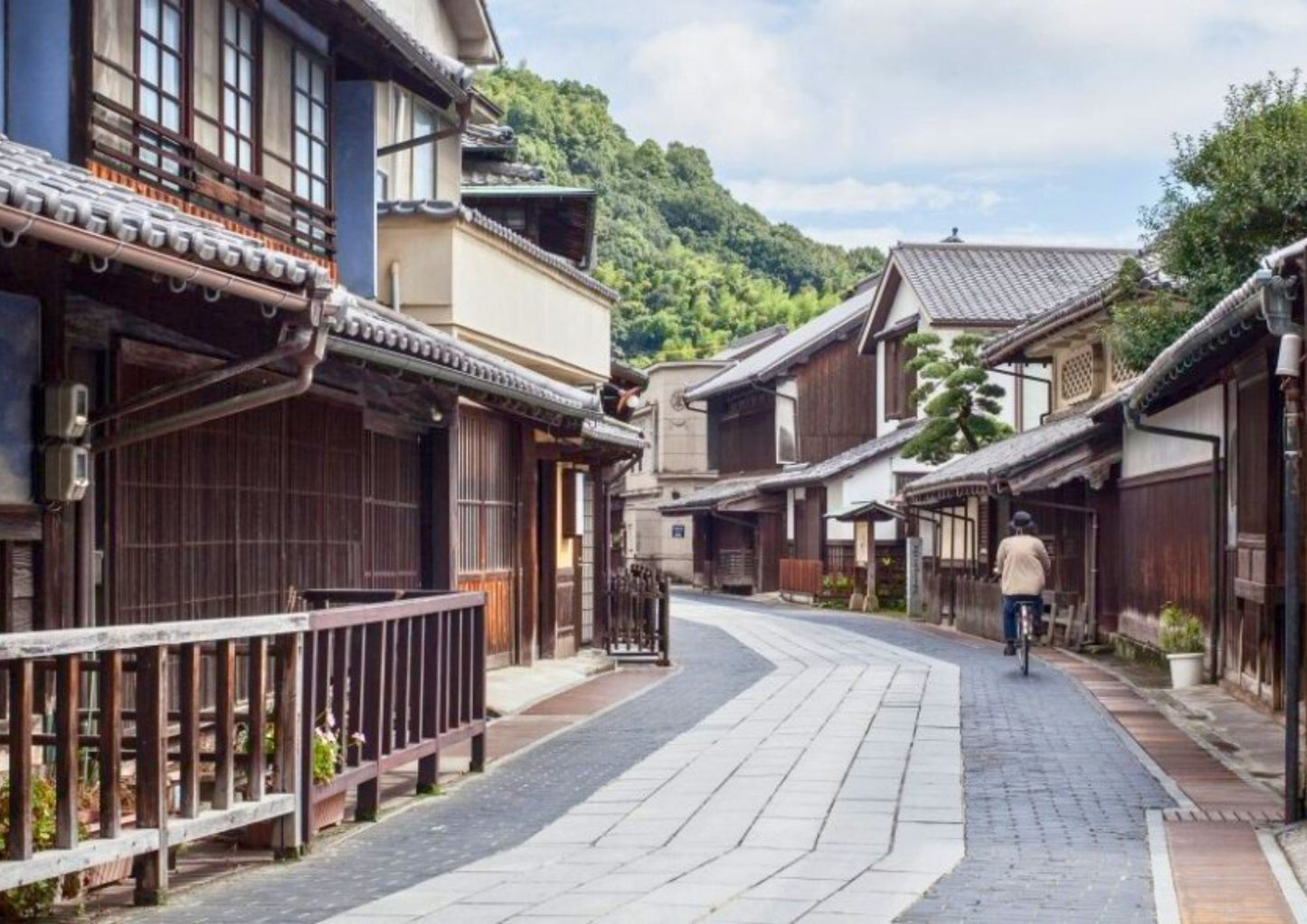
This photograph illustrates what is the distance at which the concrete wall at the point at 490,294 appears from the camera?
19.1 meters

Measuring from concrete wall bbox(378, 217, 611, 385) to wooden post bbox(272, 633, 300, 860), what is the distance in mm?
9403

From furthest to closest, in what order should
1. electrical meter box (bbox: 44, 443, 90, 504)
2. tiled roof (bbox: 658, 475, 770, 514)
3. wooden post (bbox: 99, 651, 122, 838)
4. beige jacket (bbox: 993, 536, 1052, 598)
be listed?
1. tiled roof (bbox: 658, 475, 770, 514)
2. beige jacket (bbox: 993, 536, 1052, 598)
3. electrical meter box (bbox: 44, 443, 90, 504)
4. wooden post (bbox: 99, 651, 122, 838)

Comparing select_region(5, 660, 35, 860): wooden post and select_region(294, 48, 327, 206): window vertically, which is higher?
select_region(294, 48, 327, 206): window

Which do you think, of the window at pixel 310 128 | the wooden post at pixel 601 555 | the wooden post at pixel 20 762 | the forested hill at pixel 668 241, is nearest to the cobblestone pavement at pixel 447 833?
the wooden post at pixel 20 762

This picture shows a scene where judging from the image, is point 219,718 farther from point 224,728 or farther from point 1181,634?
point 1181,634

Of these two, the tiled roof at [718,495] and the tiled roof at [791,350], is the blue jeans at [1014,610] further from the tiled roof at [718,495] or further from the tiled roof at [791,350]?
the tiled roof at [718,495]

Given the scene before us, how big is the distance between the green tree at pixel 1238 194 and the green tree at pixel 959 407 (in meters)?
17.4

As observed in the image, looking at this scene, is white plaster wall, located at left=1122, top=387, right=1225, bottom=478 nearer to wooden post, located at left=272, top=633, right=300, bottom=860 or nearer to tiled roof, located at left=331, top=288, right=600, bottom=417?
tiled roof, located at left=331, top=288, right=600, bottom=417

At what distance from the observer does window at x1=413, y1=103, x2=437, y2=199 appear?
825 inches

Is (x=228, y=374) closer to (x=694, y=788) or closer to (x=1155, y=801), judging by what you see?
(x=694, y=788)

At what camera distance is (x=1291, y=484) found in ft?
38.0

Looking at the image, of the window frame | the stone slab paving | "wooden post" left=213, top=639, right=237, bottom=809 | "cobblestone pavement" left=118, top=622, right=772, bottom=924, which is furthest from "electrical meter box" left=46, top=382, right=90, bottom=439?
the window frame

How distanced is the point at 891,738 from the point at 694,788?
3.39 m

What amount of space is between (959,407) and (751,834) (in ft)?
104
